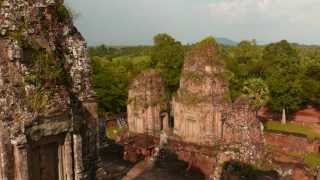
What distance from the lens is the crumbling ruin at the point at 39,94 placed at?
876 cm

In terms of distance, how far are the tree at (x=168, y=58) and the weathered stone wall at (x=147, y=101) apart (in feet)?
39.7

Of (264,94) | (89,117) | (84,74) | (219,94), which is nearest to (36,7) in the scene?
A: (84,74)

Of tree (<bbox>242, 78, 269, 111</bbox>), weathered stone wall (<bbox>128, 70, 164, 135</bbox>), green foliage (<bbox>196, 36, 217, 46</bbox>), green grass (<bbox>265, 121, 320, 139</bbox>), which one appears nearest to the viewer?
green foliage (<bbox>196, 36, 217, 46</bbox>)

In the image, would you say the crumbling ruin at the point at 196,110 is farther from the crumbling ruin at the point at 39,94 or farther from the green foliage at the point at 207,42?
the crumbling ruin at the point at 39,94

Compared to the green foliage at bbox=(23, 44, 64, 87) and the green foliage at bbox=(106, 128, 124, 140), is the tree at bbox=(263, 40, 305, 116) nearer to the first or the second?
the green foliage at bbox=(106, 128, 124, 140)

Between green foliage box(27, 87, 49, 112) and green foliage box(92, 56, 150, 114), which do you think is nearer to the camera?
green foliage box(27, 87, 49, 112)

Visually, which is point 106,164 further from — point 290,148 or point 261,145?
point 290,148

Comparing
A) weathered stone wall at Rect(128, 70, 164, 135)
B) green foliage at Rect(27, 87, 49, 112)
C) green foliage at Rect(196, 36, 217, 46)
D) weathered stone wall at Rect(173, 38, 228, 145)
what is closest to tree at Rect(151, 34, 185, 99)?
weathered stone wall at Rect(128, 70, 164, 135)

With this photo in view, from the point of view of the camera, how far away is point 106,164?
24.0 metres

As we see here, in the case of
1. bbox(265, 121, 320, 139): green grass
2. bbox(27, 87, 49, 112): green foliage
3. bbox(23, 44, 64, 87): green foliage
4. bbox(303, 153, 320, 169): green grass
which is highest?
bbox(23, 44, 64, 87): green foliage

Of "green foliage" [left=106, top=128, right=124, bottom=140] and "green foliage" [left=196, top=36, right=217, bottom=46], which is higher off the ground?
"green foliage" [left=196, top=36, right=217, bottom=46]

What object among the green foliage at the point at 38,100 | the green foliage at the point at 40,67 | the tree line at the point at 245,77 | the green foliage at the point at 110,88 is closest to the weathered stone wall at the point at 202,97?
the tree line at the point at 245,77

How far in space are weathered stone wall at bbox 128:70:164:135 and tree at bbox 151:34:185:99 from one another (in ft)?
39.7

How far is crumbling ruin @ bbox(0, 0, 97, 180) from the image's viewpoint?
8.76m
